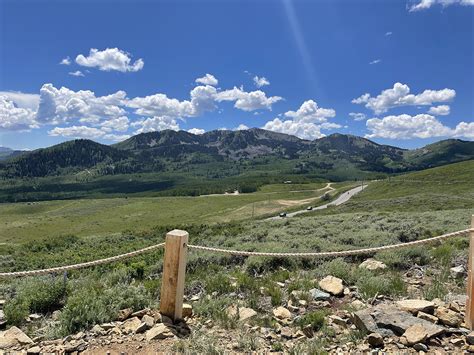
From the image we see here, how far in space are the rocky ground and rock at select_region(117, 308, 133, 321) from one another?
→ 0.02 meters

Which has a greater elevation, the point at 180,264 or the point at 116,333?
the point at 180,264

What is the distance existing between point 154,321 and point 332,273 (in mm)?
4428

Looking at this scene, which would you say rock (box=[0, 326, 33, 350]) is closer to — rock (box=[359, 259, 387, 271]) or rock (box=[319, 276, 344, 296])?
rock (box=[319, 276, 344, 296])

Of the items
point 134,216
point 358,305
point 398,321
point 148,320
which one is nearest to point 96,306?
point 148,320

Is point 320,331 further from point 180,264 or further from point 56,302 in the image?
point 56,302

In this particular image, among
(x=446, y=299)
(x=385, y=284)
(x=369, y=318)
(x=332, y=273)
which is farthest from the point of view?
(x=332, y=273)

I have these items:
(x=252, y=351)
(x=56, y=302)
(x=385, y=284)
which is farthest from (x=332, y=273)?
(x=56, y=302)

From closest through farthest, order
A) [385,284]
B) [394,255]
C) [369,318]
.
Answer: [369,318]
[385,284]
[394,255]

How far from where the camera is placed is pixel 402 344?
4.79m

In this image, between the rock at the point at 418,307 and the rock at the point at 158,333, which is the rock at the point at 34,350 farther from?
the rock at the point at 418,307

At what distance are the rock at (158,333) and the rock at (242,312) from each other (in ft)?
3.76

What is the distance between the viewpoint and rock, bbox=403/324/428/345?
4.75m

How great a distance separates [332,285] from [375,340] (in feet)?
8.27

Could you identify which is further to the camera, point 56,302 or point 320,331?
point 56,302
